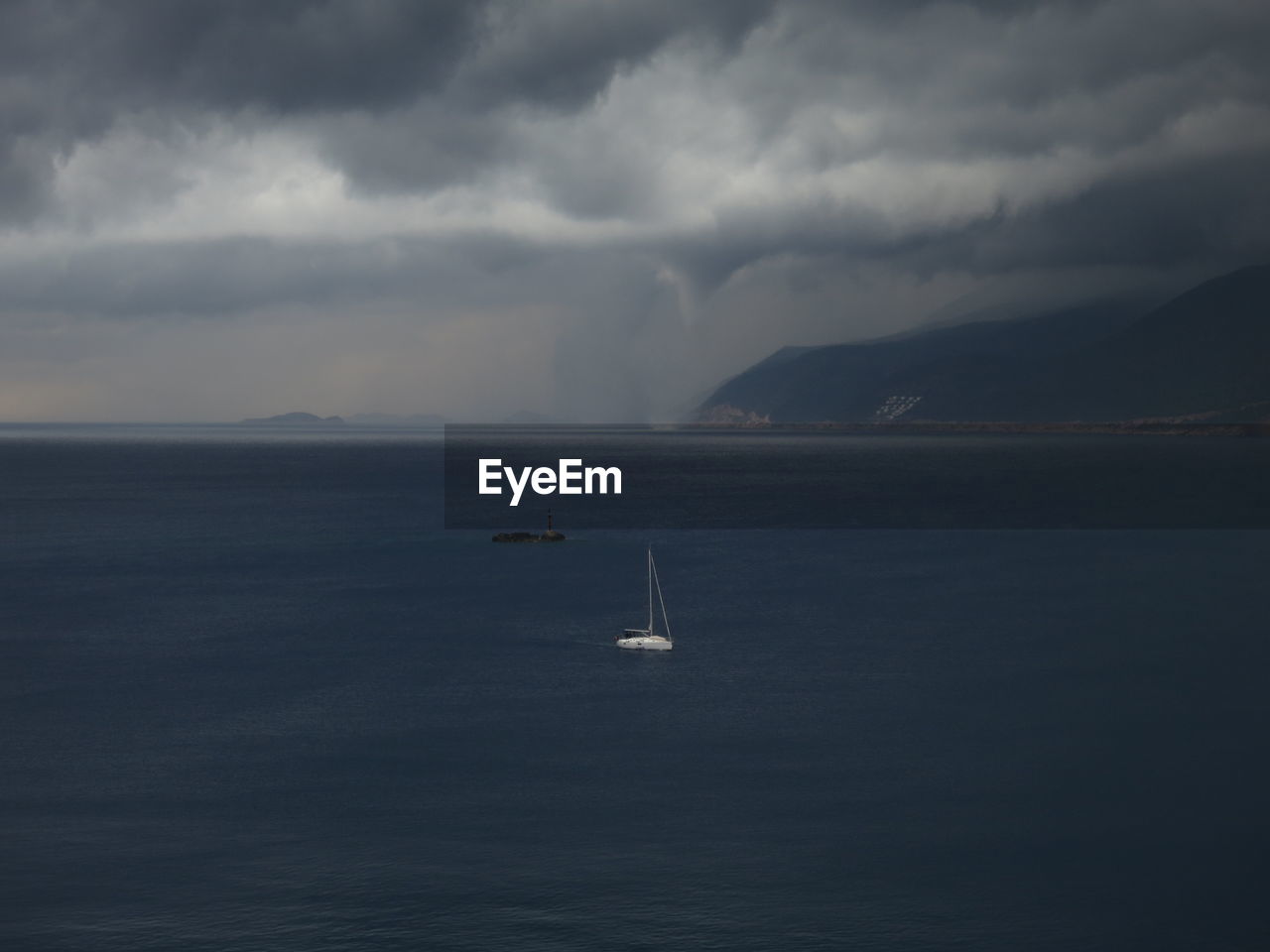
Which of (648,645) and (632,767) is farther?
(648,645)

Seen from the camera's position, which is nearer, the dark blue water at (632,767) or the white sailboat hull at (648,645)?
the dark blue water at (632,767)

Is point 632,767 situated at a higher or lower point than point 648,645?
lower

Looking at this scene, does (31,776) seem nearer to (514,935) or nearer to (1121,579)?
(514,935)

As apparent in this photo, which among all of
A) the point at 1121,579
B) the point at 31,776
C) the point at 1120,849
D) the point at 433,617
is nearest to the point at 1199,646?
the point at 1121,579

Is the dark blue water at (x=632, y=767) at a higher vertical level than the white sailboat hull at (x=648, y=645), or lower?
lower

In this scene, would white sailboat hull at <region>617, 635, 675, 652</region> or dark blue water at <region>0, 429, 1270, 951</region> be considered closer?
dark blue water at <region>0, 429, 1270, 951</region>

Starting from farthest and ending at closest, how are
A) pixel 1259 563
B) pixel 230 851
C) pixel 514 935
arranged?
pixel 1259 563, pixel 230 851, pixel 514 935

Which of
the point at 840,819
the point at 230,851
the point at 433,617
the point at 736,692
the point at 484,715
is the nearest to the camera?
the point at 230,851

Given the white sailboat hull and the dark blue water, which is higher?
the white sailboat hull
